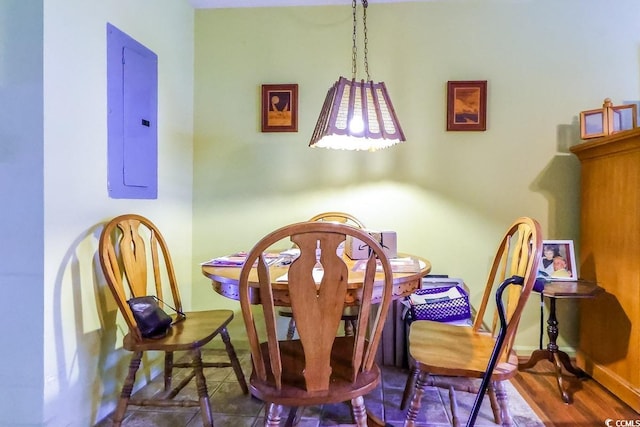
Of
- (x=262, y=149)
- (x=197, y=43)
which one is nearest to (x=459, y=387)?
(x=262, y=149)

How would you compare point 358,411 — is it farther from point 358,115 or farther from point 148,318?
point 358,115

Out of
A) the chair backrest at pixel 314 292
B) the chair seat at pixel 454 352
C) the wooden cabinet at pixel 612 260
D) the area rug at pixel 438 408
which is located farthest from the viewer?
the wooden cabinet at pixel 612 260

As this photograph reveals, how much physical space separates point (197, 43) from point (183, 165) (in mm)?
886

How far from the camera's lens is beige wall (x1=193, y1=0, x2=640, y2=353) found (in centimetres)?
252

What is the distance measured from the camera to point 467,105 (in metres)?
2.55

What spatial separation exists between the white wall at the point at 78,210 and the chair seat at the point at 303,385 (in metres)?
0.87

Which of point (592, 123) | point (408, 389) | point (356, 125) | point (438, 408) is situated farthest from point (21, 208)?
point (592, 123)

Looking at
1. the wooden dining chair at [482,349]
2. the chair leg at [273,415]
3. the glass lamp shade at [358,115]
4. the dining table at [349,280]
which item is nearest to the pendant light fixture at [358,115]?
the glass lamp shade at [358,115]

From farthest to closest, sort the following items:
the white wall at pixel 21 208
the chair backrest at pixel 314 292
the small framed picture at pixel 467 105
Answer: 1. the small framed picture at pixel 467 105
2. the white wall at pixel 21 208
3. the chair backrest at pixel 314 292

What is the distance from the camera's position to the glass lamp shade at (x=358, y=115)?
1.69m

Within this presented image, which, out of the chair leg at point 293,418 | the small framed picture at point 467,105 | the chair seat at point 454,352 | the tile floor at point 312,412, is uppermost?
the small framed picture at point 467,105

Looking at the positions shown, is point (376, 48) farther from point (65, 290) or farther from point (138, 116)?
point (65, 290)

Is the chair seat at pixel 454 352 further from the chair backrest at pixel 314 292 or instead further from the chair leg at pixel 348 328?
the chair leg at pixel 348 328

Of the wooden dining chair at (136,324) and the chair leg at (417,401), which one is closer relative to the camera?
the chair leg at (417,401)
